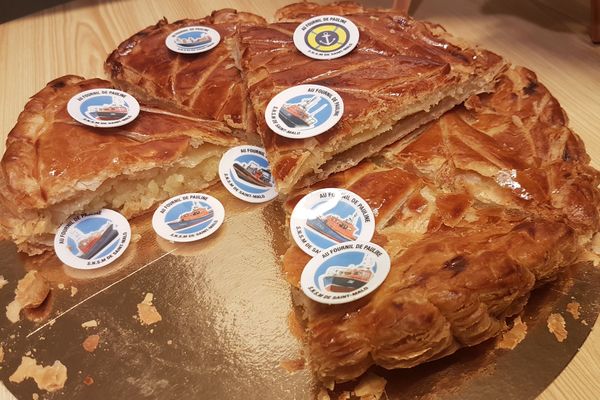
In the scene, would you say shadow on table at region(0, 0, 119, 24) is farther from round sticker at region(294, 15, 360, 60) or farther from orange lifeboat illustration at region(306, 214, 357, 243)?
orange lifeboat illustration at region(306, 214, 357, 243)

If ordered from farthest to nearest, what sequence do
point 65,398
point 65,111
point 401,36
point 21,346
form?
point 401,36, point 65,111, point 21,346, point 65,398

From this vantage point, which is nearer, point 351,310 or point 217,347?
point 351,310

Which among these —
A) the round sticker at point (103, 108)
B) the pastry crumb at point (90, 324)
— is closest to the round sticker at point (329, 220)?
the pastry crumb at point (90, 324)

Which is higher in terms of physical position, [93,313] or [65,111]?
[65,111]

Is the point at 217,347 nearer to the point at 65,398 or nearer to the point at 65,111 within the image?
the point at 65,398

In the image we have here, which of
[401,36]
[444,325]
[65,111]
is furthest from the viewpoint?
[401,36]

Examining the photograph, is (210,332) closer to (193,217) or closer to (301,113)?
(193,217)

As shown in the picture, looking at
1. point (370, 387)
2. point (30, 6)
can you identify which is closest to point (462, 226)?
point (370, 387)

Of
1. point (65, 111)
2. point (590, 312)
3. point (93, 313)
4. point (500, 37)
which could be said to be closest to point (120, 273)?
point (93, 313)
